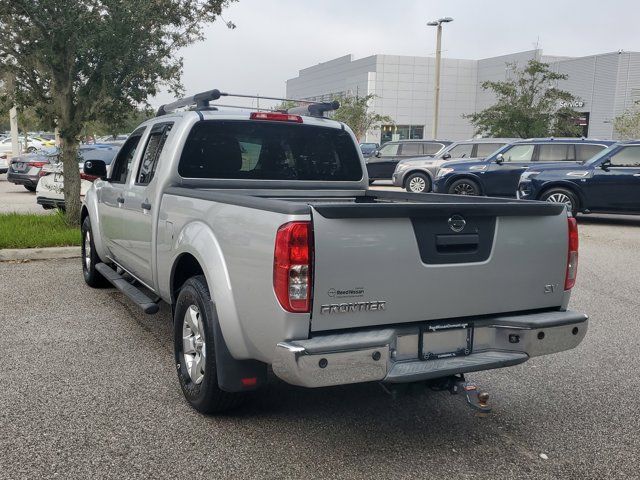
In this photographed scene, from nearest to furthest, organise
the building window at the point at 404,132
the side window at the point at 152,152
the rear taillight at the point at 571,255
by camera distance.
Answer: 1. the rear taillight at the point at 571,255
2. the side window at the point at 152,152
3. the building window at the point at 404,132

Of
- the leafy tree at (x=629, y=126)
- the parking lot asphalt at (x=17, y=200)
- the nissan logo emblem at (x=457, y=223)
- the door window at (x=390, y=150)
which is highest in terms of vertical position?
the leafy tree at (x=629, y=126)

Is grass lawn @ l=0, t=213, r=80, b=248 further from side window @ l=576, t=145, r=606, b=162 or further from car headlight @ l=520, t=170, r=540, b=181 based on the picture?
side window @ l=576, t=145, r=606, b=162

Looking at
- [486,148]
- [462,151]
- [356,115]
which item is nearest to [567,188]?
[486,148]

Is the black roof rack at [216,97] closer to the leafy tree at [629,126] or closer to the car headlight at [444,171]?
the car headlight at [444,171]

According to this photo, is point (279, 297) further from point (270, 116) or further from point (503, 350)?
point (270, 116)

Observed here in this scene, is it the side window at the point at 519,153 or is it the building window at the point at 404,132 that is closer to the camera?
the side window at the point at 519,153

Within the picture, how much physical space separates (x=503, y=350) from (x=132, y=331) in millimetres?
3392

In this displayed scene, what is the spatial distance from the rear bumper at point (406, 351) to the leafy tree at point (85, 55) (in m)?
7.50

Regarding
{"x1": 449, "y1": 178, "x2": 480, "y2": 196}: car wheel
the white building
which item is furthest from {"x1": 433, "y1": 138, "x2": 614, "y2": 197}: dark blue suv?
the white building

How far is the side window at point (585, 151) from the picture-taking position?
1566cm

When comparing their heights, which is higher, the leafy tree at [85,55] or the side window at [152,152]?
the leafy tree at [85,55]

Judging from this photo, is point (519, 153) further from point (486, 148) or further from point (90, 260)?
point (90, 260)

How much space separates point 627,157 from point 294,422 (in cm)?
1205

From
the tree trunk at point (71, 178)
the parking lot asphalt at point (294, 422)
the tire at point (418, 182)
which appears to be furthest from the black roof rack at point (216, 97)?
the tire at point (418, 182)
